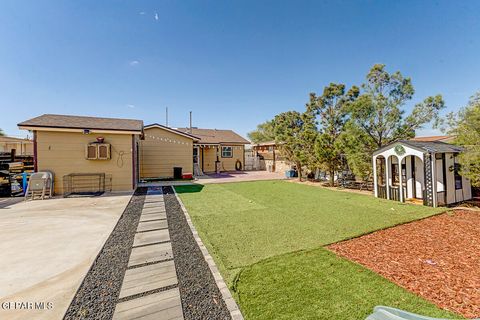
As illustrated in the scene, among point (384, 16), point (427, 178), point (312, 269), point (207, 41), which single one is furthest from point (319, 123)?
point (312, 269)

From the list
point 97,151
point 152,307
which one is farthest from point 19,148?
point 152,307

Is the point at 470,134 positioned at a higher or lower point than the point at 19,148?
lower

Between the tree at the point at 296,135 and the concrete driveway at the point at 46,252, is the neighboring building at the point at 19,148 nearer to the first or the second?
the concrete driveway at the point at 46,252

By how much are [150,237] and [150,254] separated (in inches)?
35.8

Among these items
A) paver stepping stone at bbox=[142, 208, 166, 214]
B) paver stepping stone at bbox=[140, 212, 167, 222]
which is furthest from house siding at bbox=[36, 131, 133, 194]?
paver stepping stone at bbox=[140, 212, 167, 222]

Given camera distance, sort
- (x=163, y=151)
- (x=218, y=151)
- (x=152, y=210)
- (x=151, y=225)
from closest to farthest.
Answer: (x=151, y=225) < (x=152, y=210) < (x=163, y=151) < (x=218, y=151)

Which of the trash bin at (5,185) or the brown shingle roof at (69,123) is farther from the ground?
the brown shingle roof at (69,123)

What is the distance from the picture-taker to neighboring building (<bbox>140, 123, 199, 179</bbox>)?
15452mm

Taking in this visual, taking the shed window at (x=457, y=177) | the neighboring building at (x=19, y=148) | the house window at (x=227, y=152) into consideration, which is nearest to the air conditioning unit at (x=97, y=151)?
the house window at (x=227, y=152)

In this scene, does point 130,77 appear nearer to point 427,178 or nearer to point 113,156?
point 113,156

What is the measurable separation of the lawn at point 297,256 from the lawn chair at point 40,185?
22.5ft

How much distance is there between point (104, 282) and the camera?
2793 mm

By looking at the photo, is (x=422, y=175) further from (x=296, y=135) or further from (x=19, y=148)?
(x=19, y=148)

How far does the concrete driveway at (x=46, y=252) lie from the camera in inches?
93.7
